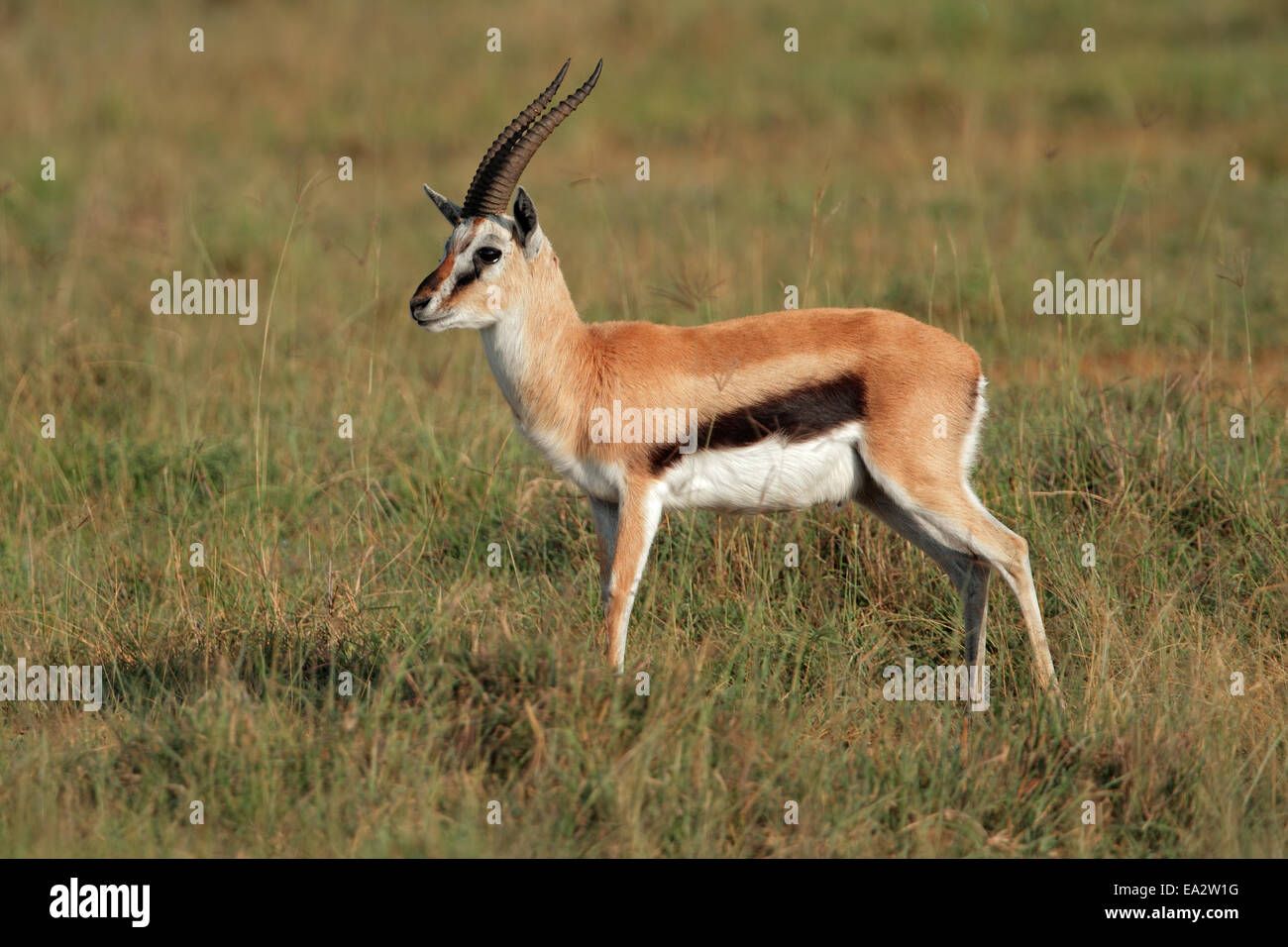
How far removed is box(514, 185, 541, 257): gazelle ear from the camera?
462 cm

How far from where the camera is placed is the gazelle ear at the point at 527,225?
15.1ft

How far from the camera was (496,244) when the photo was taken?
464 centimetres

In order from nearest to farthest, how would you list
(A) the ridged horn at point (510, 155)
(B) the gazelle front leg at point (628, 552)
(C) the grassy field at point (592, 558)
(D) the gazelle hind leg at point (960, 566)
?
(C) the grassy field at point (592, 558) → (B) the gazelle front leg at point (628, 552) → (A) the ridged horn at point (510, 155) → (D) the gazelle hind leg at point (960, 566)

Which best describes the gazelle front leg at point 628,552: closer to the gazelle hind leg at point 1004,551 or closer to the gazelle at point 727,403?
the gazelle at point 727,403

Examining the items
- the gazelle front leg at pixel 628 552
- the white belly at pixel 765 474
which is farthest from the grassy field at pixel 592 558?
the white belly at pixel 765 474

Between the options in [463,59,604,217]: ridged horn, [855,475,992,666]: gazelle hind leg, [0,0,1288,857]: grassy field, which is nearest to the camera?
[0,0,1288,857]: grassy field

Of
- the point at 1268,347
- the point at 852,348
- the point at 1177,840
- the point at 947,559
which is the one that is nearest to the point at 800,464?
the point at 852,348

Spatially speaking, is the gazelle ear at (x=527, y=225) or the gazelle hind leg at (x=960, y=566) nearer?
the gazelle ear at (x=527, y=225)

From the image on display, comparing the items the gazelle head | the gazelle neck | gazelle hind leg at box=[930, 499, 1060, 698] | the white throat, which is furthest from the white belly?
the gazelle head

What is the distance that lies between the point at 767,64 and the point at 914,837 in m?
13.0

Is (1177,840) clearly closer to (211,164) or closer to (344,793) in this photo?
(344,793)

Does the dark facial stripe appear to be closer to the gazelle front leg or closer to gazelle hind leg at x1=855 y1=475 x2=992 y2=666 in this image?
the gazelle front leg

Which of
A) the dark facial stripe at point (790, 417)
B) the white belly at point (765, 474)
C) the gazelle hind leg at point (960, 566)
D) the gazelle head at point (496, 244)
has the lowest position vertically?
the gazelle hind leg at point (960, 566)

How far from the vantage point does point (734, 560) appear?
5426 millimetres
